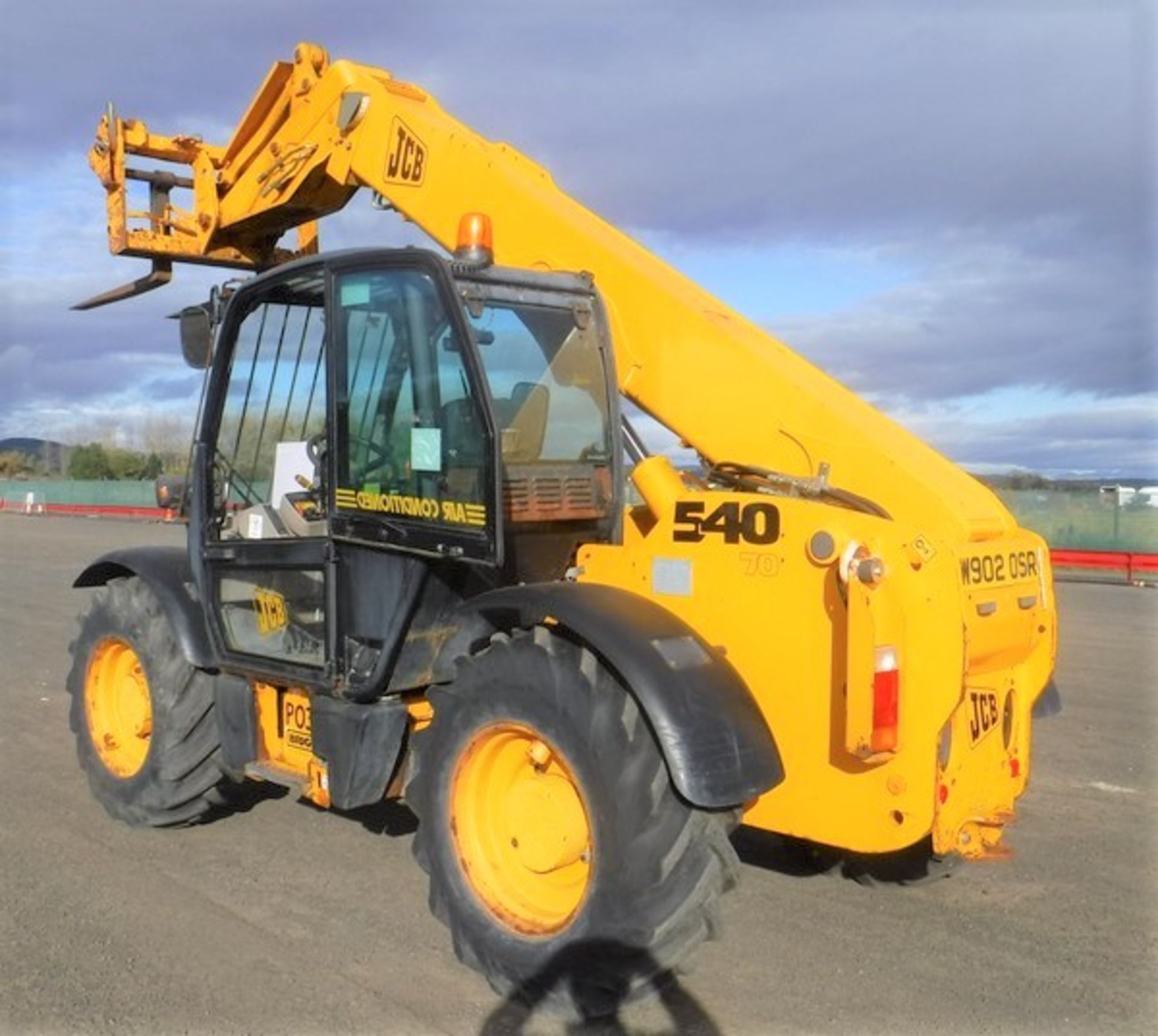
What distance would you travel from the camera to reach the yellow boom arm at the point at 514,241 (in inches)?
170

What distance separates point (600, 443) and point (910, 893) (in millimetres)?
2156

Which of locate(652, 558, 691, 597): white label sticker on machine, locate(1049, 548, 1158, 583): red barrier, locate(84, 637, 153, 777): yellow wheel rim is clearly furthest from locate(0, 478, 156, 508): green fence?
locate(652, 558, 691, 597): white label sticker on machine

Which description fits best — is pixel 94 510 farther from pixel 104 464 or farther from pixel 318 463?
pixel 318 463

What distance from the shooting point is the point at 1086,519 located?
76.2 feet

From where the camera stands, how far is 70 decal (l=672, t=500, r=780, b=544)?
12.7ft

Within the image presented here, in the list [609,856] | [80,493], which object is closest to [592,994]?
[609,856]

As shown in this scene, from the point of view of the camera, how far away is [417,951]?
4215 millimetres

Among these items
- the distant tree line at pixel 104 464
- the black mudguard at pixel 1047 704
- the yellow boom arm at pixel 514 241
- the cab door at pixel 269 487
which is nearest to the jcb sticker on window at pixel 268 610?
the cab door at pixel 269 487

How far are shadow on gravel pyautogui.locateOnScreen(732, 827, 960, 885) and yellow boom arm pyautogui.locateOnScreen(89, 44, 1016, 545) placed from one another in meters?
1.43

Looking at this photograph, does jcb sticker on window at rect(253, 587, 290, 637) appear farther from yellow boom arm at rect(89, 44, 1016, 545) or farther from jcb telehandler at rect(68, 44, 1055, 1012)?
yellow boom arm at rect(89, 44, 1016, 545)

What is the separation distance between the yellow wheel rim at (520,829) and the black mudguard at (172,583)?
1.78m

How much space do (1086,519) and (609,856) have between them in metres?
21.8

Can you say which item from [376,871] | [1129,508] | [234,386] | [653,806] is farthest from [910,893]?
[1129,508]

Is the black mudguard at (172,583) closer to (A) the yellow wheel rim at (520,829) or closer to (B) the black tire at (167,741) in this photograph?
(B) the black tire at (167,741)
